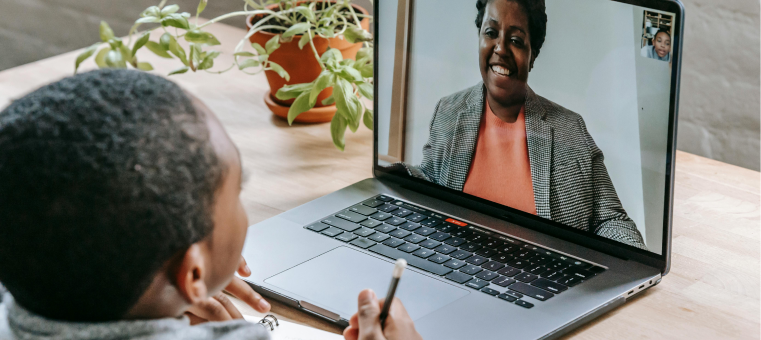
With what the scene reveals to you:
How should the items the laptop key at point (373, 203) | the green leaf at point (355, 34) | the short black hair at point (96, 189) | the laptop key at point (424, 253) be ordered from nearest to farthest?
the short black hair at point (96, 189)
the laptop key at point (424, 253)
the laptop key at point (373, 203)
the green leaf at point (355, 34)

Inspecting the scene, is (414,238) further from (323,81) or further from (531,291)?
(323,81)

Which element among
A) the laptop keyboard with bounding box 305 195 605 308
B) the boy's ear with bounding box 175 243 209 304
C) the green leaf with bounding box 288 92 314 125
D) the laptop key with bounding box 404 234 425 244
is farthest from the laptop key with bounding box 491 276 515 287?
the green leaf with bounding box 288 92 314 125

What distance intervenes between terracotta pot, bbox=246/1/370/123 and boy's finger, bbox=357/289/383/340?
0.60 m

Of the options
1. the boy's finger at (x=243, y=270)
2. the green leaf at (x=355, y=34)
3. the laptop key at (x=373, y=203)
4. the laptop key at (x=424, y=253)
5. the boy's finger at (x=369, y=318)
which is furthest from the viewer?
the green leaf at (x=355, y=34)

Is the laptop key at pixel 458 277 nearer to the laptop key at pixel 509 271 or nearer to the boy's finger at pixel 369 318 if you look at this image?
the laptop key at pixel 509 271

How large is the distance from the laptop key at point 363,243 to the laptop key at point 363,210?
60mm

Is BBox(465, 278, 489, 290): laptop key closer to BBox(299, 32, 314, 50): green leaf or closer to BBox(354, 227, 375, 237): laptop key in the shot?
BBox(354, 227, 375, 237): laptop key

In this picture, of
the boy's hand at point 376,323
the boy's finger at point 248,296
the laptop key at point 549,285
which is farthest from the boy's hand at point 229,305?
the laptop key at point 549,285

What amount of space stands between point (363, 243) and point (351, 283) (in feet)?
0.25

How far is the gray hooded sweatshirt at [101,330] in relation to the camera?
0.39 meters

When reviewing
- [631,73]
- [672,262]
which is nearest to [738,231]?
[672,262]

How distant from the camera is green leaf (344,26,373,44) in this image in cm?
104

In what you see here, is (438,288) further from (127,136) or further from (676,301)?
(127,136)

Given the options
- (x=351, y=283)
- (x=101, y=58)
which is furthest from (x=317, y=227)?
(x=101, y=58)
